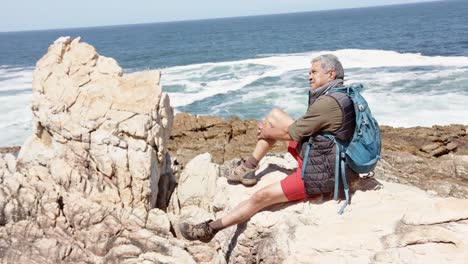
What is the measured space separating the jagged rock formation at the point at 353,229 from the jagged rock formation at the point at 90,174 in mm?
2553

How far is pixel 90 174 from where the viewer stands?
892 cm

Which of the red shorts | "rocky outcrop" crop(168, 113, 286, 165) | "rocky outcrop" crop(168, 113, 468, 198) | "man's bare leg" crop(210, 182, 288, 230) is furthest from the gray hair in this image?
"rocky outcrop" crop(168, 113, 286, 165)

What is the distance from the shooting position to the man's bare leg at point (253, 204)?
17.0 ft

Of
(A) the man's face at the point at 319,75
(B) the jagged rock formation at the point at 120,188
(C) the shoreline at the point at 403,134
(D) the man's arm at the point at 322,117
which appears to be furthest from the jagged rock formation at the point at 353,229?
(C) the shoreline at the point at 403,134

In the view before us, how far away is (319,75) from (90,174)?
5374 mm

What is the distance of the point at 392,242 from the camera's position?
14.2ft

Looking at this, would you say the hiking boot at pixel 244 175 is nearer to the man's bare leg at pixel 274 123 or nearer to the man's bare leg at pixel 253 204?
the man's bare leg at pixel 274 123

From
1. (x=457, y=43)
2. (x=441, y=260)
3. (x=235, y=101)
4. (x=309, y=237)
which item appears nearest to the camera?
(x=441, y=260)

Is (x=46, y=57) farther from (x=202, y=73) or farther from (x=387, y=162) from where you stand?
(x=202, y=73)

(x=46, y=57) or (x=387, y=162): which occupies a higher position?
(x=46, y=57)

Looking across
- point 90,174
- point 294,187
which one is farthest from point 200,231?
point 90,174

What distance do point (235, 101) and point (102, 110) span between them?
57.3ft

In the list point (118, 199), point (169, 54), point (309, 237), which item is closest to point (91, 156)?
point (118, 199)

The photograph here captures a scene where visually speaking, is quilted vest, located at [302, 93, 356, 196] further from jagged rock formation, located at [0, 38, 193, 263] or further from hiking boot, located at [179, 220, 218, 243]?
jagged rock formation, located at [0, 38, 193, 263]
